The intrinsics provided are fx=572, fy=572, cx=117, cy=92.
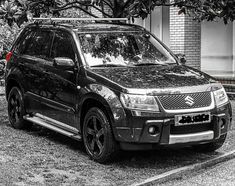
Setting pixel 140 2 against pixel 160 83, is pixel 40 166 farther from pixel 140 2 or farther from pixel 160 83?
pixel 140 2

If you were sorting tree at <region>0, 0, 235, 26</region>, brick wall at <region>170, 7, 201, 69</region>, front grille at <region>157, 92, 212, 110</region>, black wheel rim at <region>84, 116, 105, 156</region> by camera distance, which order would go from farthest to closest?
brick wall at <region>170, 7, 201, 69</region>, tree at <region>0, 0, 235, 26</region>, black wheel rim at <region>84, 116, 105, 156</region>, front grille at <region>157, 92, 212, 110</region>

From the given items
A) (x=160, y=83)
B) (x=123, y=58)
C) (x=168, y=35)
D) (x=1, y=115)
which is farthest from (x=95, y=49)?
(x=168, y=35)

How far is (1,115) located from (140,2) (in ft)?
12.7

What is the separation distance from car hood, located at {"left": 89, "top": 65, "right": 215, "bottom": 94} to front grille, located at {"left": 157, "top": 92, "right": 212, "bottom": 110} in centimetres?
16

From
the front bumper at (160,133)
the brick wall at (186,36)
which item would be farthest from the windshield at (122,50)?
the brick wall at (186,36)

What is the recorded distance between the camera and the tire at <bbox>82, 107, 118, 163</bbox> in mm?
7195

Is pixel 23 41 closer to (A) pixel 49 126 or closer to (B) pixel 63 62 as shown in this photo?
(A) pixel 49 126

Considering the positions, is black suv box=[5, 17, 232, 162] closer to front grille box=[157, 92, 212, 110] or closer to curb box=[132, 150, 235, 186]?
front grille box=[157, 92, 212, 110]

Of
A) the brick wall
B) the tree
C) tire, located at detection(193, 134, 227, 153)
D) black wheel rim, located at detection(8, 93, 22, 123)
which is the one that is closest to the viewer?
tire, located at detection(193, 134, 227, 153)

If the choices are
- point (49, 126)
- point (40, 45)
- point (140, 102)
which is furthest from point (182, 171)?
point (40, 45)

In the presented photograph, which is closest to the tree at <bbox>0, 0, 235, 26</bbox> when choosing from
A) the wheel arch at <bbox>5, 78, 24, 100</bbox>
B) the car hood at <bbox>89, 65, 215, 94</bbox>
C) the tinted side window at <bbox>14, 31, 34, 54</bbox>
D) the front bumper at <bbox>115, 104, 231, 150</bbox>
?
the tinted side window at <bbox>14, 31, 34, 54</bbox>

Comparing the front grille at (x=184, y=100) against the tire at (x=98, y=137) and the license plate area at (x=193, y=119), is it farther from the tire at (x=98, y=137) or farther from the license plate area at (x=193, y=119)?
the tire at (x=98, y=137)

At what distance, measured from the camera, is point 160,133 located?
22.9 ft

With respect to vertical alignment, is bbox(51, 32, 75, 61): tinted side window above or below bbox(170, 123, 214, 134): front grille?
above
